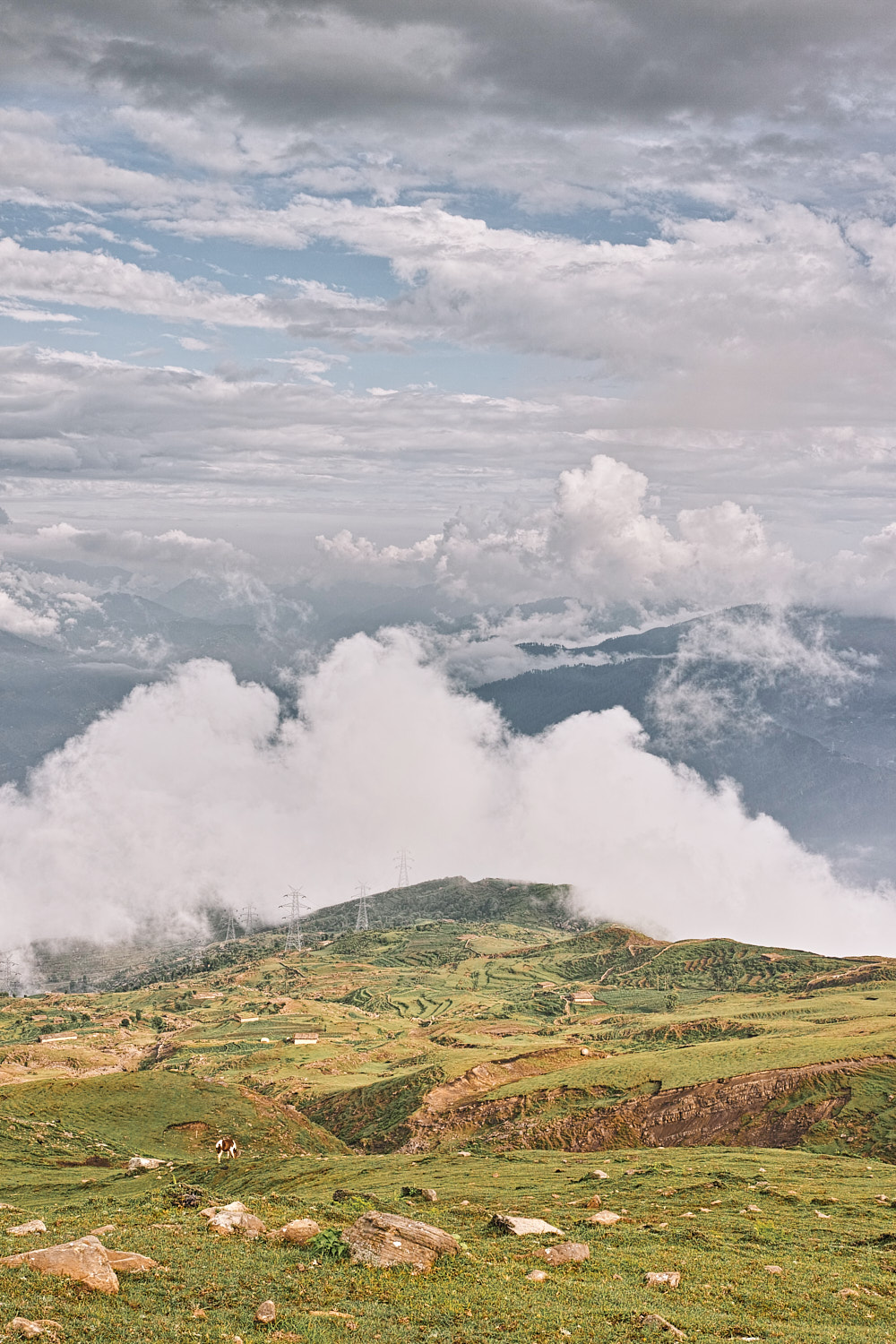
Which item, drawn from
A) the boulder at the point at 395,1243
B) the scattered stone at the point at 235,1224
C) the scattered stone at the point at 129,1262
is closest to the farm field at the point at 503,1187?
the boulder at the point at 395,1243

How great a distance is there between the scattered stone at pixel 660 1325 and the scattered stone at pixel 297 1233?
13615 millimetres

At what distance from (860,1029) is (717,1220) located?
9622cm

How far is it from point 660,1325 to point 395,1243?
422 inches

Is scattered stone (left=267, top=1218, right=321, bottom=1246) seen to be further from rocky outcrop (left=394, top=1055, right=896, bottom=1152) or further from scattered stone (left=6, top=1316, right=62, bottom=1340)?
rocky outcrop (left=394, top=1055, right=896, bottom=1152)

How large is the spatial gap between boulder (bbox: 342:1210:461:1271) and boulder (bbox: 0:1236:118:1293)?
30.3ft

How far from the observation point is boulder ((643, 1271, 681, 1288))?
3420 cm

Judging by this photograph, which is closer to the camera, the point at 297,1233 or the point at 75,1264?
the point at 75,1264

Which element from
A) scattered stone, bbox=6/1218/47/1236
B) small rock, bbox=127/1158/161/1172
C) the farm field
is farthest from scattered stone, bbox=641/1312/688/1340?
small rock, bbox=127/1158/161/1172

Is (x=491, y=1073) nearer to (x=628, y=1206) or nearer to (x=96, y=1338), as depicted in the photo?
(x=628, y=1206)

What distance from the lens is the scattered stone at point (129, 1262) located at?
30.8 metres

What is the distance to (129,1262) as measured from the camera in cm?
3141

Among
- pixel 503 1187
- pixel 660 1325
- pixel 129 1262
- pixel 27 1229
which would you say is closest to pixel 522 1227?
pixel 660 1325

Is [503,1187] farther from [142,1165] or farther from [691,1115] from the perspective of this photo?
[691,1115]

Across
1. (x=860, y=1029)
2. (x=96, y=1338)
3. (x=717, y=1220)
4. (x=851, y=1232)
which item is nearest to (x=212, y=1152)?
(x=717, y=1220)
